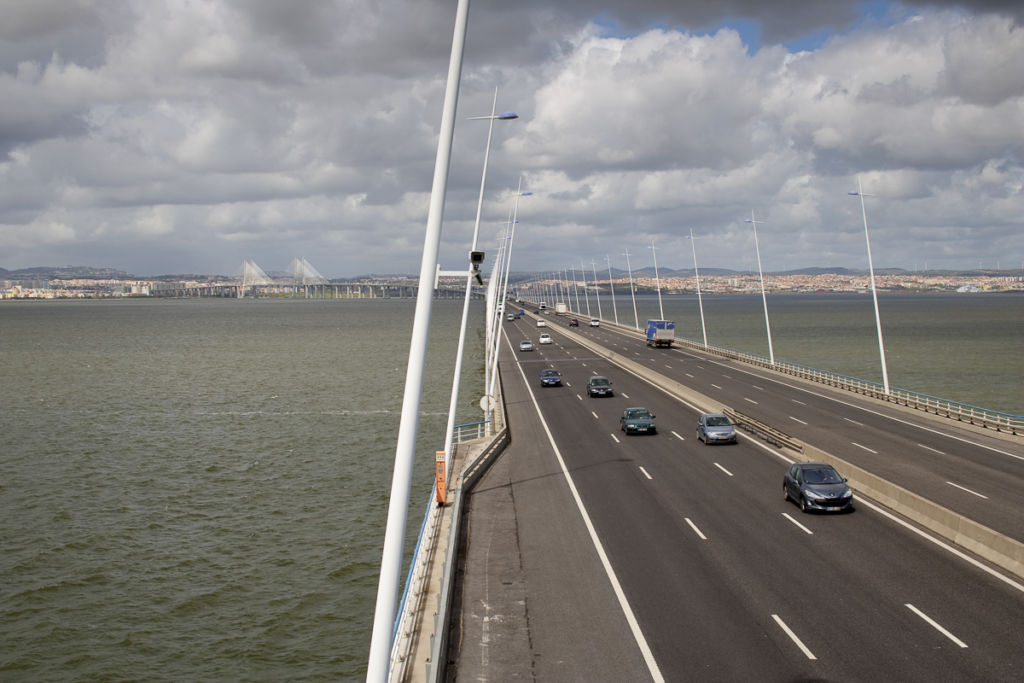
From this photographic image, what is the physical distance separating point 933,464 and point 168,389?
62.5m

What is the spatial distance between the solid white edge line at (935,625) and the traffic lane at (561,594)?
5.29 meters

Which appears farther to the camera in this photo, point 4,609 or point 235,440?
point 235,440

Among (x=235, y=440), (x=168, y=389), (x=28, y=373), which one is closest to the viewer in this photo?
(x=235, y=440)

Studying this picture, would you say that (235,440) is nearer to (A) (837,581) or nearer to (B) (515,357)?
(A) (837,581)

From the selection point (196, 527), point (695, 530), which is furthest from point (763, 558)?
point (196, 527)

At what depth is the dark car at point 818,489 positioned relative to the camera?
76.3 feet

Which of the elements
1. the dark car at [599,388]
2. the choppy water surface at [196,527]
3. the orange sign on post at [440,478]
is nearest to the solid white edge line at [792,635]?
the choppy water surface at [196,527]

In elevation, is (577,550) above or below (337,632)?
above

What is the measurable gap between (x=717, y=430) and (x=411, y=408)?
2936cm

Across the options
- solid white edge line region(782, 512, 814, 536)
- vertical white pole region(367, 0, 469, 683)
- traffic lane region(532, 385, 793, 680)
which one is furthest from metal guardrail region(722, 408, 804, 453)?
vertical white pole region(367, 0, 469, 683)

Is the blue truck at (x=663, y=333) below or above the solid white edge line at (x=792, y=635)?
above

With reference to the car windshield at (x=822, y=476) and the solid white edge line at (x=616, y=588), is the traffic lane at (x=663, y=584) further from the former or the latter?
the car windshield at (x=822, y=476)

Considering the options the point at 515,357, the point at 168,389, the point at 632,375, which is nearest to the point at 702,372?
the point at 632,375

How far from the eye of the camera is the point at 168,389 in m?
74.1
